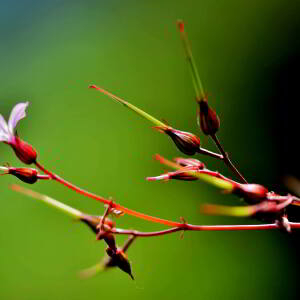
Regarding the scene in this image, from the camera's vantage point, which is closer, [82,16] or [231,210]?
[231,210]

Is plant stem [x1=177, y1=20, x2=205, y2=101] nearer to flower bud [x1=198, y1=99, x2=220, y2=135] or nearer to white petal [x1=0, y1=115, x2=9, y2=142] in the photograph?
flower bud [x1=198, y1=99, x2=220, y2=135]

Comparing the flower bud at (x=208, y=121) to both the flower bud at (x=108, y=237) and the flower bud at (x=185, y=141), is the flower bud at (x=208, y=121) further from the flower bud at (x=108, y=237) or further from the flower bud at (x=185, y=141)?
the flower bud at (x=108, y=237)

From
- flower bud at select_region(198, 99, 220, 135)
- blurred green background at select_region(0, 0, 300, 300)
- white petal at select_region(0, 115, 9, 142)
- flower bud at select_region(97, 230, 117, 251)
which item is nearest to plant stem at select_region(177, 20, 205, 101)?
flower bud at select_region(198, 99, 220, 135)

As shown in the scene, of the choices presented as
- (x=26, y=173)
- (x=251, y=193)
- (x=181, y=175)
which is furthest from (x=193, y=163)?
(x=26, y=173)

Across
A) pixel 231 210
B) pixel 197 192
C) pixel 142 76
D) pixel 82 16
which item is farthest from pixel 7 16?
pixel 231 210

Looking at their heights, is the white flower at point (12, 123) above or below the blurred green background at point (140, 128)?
above

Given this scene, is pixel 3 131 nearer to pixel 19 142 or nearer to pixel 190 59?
pixel 19 142

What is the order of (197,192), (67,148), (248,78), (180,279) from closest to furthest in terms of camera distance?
(180,279)
(197,192)
(67,148)
(248,78)

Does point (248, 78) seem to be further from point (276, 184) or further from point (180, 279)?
point (180, 279)

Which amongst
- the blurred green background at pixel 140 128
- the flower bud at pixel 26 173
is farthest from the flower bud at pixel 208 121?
the blurred green background at pixel 140 128
